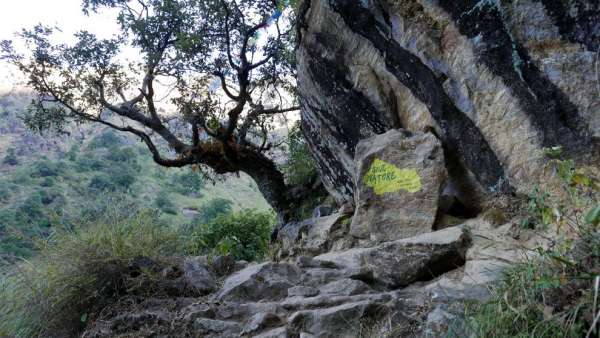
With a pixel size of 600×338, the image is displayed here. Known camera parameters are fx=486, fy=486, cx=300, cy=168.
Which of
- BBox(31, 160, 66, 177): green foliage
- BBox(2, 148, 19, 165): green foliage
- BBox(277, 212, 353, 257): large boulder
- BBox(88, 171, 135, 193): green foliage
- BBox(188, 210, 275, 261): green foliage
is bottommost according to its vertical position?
BBox(277, 212, 353, 257): large boulder

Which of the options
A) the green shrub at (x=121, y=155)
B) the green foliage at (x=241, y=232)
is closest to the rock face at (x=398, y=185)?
the green foliage at (x=241, y=232)

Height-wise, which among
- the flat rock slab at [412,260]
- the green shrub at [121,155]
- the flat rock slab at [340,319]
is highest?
the green shrub at [121,155]

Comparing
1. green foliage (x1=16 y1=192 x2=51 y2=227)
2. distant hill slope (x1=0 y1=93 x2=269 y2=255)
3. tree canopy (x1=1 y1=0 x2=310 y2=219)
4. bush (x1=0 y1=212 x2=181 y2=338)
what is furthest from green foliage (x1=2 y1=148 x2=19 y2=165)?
bush (x1=0 y1=212 x2=181 y2=338)

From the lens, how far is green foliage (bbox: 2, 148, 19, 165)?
2849cm

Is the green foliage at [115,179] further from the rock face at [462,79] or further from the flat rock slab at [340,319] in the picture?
the flat rock slab at [340,319]

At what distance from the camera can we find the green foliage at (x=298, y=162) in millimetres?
9180

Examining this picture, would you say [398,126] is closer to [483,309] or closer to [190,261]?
[190,261]

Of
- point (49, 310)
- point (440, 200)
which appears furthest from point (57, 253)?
point (440, 200)

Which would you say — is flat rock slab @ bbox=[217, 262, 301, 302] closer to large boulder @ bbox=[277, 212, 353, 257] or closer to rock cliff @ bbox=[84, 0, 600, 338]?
rock cliff @ bbox=[84, 0, 600, 338]

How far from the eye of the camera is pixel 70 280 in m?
3.53

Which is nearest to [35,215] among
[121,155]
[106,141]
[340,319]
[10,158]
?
[340,319]

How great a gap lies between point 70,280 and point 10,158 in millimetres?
29474

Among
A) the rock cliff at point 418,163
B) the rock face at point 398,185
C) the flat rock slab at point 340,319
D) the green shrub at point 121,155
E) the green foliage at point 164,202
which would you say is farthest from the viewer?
the green shrub at point 121,155

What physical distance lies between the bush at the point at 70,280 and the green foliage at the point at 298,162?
211 inches
